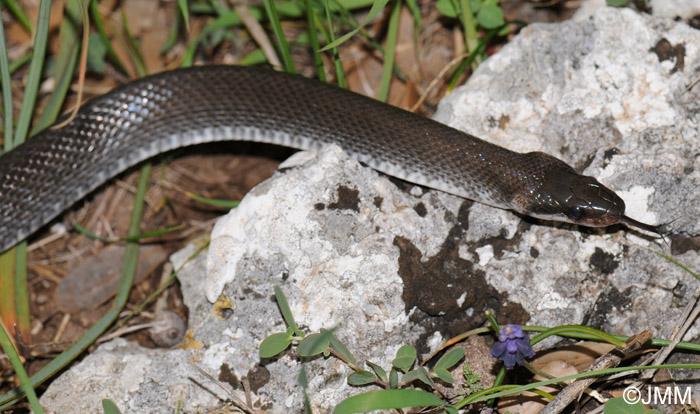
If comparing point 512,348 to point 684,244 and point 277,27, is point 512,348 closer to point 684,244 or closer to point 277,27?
point 684,244

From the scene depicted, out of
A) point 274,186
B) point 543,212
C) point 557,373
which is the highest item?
point 274,186

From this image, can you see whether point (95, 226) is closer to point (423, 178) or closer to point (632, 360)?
point (423, 178)

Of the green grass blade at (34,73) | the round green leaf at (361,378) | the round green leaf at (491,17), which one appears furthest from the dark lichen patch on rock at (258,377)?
the round green leaf at (491,17)

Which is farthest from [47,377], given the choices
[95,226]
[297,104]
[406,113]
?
[406,113]

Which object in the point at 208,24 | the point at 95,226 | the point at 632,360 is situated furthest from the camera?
the point at 208,24

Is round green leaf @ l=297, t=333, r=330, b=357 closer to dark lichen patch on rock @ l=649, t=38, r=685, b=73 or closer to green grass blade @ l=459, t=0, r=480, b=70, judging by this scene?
green grass blade @ l=459, t=0, r=480, b=70

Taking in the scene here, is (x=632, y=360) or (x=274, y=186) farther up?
(x=274, y=186)

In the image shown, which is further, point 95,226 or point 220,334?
point 95,226
